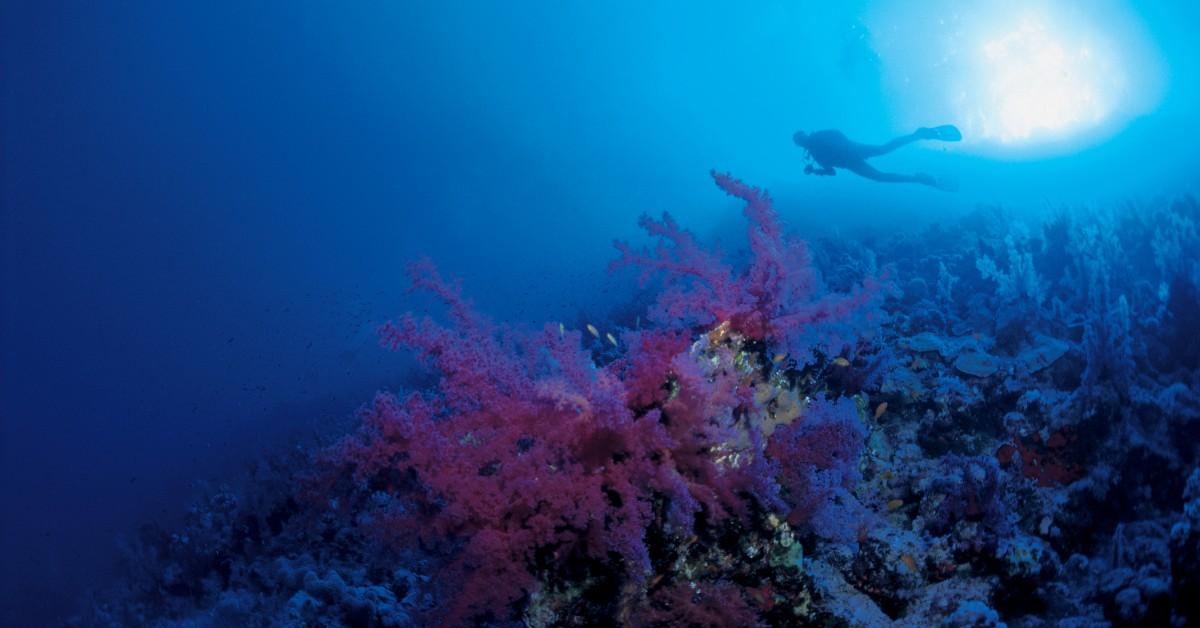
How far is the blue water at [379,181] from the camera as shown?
20.0m

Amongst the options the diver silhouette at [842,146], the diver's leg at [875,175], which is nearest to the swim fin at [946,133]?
the diver silhouette at [842,146]

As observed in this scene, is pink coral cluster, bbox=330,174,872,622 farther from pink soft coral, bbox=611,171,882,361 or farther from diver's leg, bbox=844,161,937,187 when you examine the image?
diver's leg, bbox=844,161,937,187

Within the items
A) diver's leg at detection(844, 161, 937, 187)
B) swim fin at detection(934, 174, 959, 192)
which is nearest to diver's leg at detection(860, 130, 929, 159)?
diver's leg at detection(844, 161, 937, 187)

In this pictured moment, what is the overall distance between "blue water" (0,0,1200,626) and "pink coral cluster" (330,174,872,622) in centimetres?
160

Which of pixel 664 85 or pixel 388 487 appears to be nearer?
pixel 388 487

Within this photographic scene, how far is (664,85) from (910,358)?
120m

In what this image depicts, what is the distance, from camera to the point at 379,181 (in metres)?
110

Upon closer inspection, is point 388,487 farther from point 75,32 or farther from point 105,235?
point 105,235

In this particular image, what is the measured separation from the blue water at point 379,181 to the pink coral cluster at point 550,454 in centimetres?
160

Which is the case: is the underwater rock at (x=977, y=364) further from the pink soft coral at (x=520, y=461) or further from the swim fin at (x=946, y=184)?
the swim fin at (x=946, y=184)

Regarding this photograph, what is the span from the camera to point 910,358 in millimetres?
5164

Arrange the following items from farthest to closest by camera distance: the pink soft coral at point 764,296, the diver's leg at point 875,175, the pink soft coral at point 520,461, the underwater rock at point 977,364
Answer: the diver's leg at point 875,175, the underwater rock at point 977,364, the pink soft coral at point 764,296, the pink soft coral at point 520,461

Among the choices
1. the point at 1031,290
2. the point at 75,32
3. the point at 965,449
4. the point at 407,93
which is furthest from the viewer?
the point at 407,93

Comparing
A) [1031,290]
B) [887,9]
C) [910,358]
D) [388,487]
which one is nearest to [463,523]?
[388,487]
